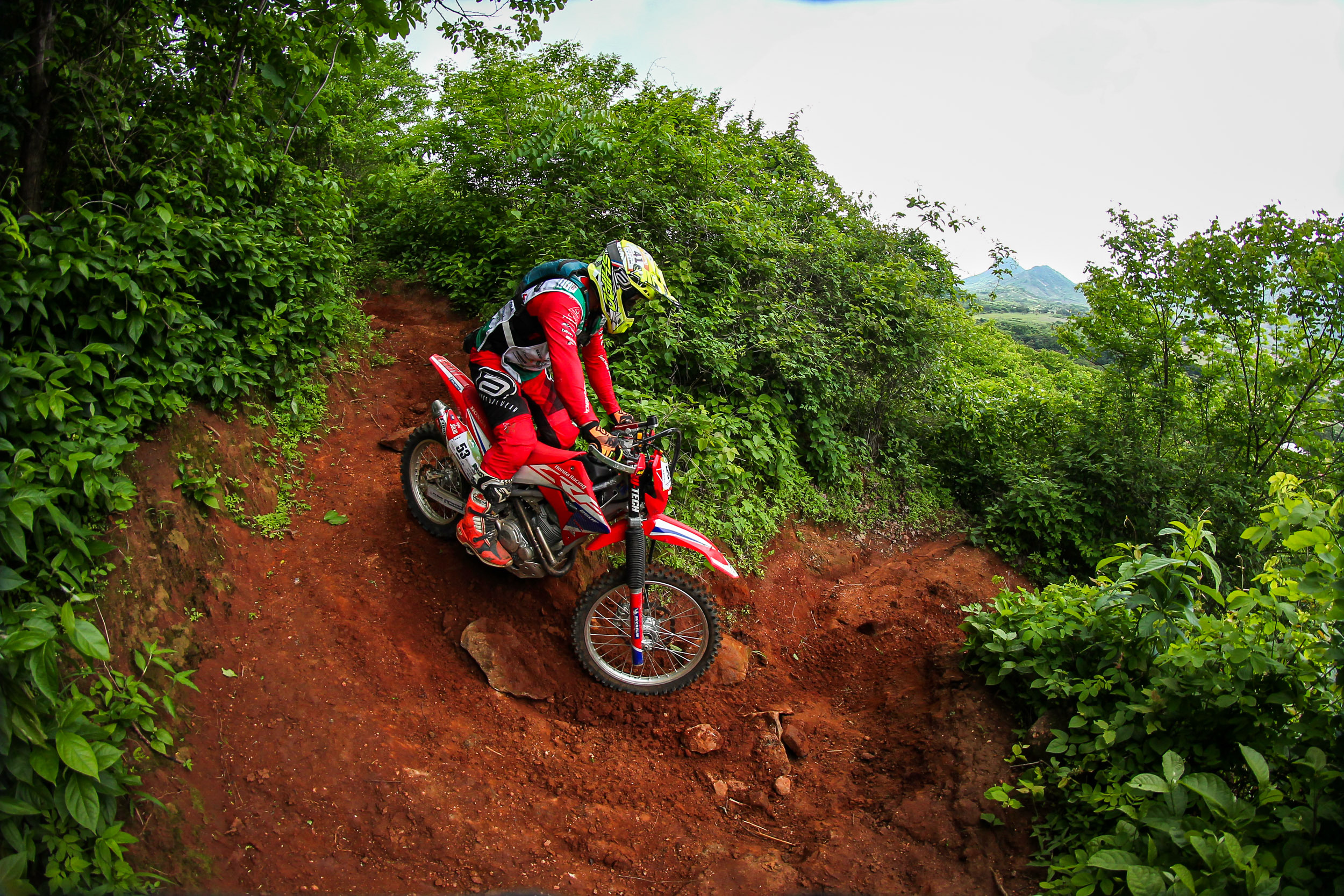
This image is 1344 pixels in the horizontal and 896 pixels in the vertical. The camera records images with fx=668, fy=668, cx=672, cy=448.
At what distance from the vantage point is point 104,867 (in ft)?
7.79

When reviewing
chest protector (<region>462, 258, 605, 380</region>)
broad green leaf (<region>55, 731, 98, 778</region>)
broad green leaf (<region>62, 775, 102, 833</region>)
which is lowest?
broad green leaf (<region>62, 775, 102, 833</region>)

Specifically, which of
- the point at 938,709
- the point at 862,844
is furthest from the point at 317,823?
the point at 938,709

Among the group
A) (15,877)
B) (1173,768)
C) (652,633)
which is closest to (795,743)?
(652,633)

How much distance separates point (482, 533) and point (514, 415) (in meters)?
0.75

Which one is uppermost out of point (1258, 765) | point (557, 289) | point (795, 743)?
point (557, 289)

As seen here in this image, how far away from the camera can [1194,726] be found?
288 centimetres

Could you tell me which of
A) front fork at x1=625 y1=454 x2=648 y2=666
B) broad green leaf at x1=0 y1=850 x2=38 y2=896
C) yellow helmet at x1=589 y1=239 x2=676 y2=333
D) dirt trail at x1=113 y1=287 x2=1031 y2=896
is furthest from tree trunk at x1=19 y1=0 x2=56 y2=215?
front fork at x1=625 y1=454 x2=648 y2=666

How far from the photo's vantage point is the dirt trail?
9.48 feet

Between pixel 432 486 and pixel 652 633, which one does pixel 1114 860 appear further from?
pixel 432 486

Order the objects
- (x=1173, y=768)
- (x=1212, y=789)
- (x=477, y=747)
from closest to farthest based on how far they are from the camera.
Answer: (x=1212, y=789)
(x=1173, y=768)
(x=477, y=747)

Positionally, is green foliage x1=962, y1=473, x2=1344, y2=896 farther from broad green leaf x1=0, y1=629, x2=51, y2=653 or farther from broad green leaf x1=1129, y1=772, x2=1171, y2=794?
broad green leaf x1=0, y1=629, x2=51, y2=653

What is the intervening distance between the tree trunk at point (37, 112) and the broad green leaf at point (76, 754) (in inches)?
117

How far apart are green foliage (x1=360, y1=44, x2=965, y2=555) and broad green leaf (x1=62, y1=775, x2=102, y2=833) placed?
3.88 metres

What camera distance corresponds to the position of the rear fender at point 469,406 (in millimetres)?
4289
